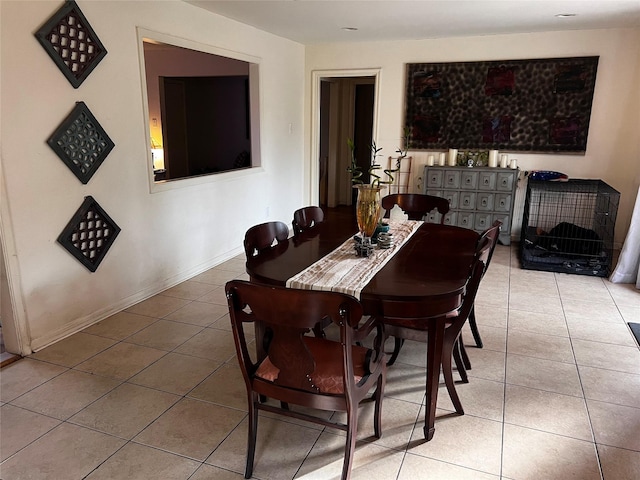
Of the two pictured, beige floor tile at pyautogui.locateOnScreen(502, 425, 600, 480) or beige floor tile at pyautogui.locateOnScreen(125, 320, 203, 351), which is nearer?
beige floor tile at pyautogui.locateOnScreen(502, 425, 600, 480)

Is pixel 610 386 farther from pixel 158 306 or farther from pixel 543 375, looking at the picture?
pixel 158 306

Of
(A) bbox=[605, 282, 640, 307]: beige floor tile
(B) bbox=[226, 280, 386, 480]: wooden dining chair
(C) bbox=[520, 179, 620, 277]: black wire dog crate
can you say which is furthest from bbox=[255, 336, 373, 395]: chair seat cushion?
(C) bbox=[520, 179, 620, 277]: black wire dog crate

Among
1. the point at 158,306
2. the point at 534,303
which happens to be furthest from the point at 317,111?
the point at 534,303

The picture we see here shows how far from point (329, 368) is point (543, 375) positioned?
1.49 meters

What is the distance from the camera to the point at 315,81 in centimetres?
610

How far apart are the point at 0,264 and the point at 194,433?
1.58 metres

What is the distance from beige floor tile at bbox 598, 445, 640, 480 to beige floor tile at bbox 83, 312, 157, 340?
9.04 ft

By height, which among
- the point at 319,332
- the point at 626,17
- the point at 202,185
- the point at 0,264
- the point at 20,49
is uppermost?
the point at 626,17

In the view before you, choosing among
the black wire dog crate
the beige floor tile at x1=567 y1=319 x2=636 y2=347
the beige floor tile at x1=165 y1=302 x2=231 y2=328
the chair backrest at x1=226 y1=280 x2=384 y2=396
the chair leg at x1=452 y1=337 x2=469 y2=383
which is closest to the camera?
the chair backrest at x1=226 y1=280 x2=384 y2=396

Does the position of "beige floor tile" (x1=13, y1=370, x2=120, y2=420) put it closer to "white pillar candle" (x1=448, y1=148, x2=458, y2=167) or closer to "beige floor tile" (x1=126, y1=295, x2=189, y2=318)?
"beige floor tile" (x1=126, y1=295, x2=189, y2=318)

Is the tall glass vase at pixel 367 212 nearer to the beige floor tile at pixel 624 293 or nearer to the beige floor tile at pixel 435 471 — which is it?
the beige floor tile at pixel 435 471

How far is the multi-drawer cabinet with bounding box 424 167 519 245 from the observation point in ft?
16.9

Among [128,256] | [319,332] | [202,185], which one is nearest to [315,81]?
[202,185]

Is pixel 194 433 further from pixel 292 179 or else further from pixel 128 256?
pixel 292 179
